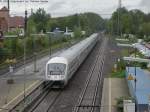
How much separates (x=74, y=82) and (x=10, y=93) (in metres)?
8.82

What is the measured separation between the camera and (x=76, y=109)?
94.5 feet

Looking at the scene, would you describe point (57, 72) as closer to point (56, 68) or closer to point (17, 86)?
point (56, 68)

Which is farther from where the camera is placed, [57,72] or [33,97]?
[57,72]

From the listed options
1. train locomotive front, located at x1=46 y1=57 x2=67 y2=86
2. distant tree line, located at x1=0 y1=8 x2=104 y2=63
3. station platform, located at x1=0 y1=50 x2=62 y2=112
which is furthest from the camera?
distant tree line, located at x1=0 y1=8 x2=104 y2=63

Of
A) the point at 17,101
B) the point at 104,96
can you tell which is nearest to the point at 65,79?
the point at 104,96

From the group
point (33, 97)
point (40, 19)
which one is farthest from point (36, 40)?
point (40, 19)

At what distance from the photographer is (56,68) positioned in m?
37.2

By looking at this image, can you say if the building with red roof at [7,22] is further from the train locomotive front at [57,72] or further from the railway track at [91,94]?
the train locomotive front at [57,72]

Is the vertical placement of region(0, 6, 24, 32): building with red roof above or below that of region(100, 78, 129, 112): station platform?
above

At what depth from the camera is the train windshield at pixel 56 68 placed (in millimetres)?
36769

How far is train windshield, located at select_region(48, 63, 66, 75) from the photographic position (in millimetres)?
36769

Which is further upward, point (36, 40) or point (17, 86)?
point (36, 40)

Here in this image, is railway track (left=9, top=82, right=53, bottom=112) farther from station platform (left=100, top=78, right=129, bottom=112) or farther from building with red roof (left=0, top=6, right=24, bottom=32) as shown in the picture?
building with red roof (left=0, top=6, right=24, bottom=32)

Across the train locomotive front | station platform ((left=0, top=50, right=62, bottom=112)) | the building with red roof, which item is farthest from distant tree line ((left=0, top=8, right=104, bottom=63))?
the building with red roof
